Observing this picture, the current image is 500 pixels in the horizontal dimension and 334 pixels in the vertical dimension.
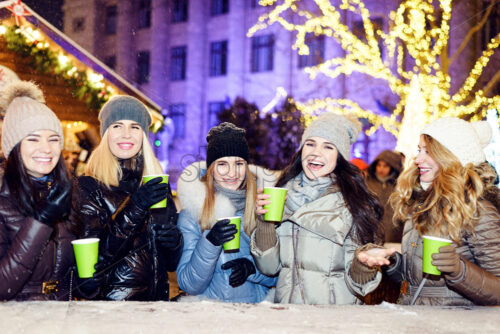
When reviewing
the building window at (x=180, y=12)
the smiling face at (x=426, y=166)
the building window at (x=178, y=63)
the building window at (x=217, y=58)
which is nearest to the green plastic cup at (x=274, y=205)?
the smiling face at (x=426, y=166)

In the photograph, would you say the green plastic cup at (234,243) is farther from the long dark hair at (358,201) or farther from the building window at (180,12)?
the building window at (180,12)

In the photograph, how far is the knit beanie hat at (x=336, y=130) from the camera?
2584 mm

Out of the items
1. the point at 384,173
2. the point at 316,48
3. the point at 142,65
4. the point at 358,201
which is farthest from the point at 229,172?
the point at 142,65

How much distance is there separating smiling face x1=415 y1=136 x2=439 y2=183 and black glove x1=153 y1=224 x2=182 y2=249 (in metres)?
1.46

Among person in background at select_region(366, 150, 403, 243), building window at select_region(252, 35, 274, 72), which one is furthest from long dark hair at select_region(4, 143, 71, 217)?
building window at select_region(252, 35, 274, 72)

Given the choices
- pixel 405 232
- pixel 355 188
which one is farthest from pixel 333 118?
pixel 405 232

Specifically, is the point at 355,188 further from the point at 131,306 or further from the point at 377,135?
the point at 377,135

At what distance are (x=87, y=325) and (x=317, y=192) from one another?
5.13 ft

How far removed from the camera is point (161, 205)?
7.99 feet

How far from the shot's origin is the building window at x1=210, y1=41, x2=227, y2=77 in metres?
21.3

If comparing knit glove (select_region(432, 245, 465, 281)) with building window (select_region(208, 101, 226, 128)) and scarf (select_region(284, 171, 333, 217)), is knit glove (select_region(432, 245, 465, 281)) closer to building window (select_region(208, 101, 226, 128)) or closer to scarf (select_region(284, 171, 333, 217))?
scarf (select_region(284, 171, 333, 217))

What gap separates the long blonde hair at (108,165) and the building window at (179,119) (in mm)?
17627

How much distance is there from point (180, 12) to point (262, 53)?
549 centimetres

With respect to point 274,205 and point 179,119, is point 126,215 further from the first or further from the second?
point 179,119
